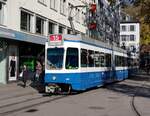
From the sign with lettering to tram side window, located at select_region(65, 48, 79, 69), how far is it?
2.06 feet

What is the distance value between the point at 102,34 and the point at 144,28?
12.3 metres

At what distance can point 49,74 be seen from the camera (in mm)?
22547

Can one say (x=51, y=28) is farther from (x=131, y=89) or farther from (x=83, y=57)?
(x=83, y=57)

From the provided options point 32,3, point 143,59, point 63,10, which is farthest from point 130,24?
point 32,3

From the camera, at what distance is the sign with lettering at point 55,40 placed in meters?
22.3

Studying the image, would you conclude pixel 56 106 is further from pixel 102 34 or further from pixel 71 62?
pixel 102 34

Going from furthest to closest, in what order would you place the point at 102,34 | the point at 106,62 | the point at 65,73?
the point at 102,34 < the point at 106,62 < the point at 65,73

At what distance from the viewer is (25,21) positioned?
3341 centimetres

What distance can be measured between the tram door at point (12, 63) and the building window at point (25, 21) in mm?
2168

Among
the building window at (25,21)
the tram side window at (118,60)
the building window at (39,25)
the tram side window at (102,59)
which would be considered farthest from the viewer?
the building window at (39,25)

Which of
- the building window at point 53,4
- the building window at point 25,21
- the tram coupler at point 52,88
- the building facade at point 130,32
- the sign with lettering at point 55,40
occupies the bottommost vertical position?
the tram coupler at point 52,88

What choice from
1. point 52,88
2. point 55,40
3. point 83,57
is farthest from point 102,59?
point 52,88

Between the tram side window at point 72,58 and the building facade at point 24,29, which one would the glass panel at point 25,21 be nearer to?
the building facade at point 24,29

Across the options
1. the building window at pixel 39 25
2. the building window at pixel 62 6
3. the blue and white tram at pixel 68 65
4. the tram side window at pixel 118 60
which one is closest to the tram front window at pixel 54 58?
the blue and white tram at pixel 68 65
